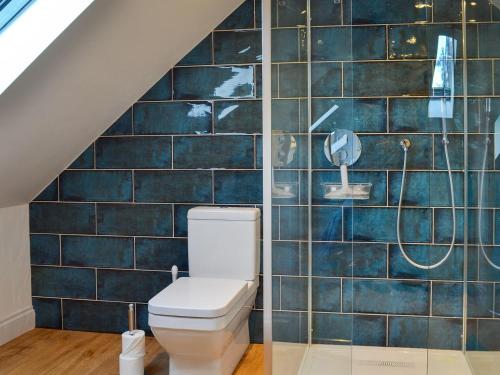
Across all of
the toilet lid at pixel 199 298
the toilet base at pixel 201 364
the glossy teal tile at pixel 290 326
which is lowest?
the toilet base at pixel 201 364

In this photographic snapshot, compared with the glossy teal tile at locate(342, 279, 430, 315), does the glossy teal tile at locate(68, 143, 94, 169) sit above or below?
above

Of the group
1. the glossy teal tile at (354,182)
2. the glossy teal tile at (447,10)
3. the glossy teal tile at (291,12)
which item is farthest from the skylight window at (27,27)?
the glossy teal tile at (447,10)

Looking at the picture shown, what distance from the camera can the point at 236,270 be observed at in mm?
2914

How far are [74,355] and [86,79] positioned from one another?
4.99 feet

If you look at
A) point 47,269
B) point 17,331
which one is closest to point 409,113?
point 47,269

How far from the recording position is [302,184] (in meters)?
2.38

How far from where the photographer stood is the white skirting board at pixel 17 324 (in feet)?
10.2

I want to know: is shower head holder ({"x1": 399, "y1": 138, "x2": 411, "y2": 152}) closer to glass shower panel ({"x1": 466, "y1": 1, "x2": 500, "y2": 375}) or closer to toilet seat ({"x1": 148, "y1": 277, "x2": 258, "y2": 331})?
glass shower panel ({"x1": 466, "y1": 1, "x2": 500, "y2": 375})

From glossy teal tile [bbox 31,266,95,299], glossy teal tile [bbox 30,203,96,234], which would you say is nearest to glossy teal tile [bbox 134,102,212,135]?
glossy teal tile [bbox 30,203,96,234]

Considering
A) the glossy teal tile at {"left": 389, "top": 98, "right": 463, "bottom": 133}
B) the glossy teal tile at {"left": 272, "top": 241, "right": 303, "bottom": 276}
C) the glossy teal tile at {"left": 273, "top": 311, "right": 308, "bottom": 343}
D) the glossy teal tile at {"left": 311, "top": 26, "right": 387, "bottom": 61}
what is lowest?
the glossy teal tile at {"left": 273, "top": 311, "right": 308, "bottom": 343}

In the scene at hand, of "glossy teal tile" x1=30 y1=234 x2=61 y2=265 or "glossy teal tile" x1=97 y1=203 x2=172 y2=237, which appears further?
"glossy teal tile" x1=30 y1=234 x2=61 y2=265

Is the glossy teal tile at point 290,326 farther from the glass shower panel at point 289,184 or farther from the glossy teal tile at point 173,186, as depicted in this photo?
the glossy teal tile at point 173,186

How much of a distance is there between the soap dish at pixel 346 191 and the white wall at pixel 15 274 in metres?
1.92

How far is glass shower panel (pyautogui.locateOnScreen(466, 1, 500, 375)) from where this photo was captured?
2219 millimetres
